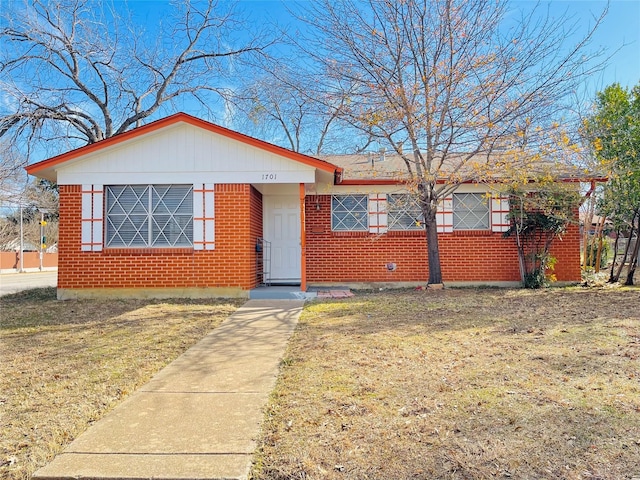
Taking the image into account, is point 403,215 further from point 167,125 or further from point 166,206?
point 167,125

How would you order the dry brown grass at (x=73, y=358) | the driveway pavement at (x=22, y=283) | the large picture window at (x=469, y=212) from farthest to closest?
the driveway pavement at (x=22, y=283) < the large picture window at (x=469, y=212) < the dry brown grass at (x=73, y=358)

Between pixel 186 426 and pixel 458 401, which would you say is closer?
pixel 186 426

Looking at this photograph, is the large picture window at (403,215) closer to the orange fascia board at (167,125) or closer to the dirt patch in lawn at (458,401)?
the orange fascia board at (167,125)

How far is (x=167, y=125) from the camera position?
9609 mm

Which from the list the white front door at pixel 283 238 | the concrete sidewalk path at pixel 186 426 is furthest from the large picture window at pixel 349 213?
the concrete sidewalk path at pixel 186 426

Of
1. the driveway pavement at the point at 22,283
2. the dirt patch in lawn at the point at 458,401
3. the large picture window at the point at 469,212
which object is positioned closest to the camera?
the dirt patch in lawn at the point at 458,401

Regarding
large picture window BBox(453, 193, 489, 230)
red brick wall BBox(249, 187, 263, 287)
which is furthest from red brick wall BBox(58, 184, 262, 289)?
large picture window BBox(453, 193, 489, 230)

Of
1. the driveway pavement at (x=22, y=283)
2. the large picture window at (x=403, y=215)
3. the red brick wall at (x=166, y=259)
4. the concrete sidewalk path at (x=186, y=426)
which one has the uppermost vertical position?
the large picture window at (x=403, y=215)

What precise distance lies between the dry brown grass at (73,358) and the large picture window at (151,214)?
4.46 ft

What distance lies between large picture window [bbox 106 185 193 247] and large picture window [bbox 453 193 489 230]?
665 centimetres

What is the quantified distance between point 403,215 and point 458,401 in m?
8.58

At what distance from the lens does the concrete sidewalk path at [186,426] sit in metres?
2.67

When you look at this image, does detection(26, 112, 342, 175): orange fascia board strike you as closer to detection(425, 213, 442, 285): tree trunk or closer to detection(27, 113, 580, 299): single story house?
detection(27, 113, 580, 299): single story house

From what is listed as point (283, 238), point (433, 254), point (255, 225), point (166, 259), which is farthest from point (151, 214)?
point (433, 254)
